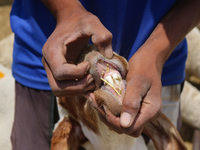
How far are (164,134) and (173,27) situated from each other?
36cm

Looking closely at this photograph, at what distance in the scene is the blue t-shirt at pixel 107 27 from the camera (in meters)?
1.02

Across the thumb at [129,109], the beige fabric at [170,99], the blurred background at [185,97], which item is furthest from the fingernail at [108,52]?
the blurred background at [185,97]

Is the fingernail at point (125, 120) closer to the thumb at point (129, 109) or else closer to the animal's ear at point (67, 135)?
the thumb at point (129, 109)

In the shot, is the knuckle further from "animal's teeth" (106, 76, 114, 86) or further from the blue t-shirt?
the blue t-shirt

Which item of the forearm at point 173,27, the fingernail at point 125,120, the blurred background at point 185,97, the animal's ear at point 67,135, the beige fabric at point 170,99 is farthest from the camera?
the blurred background at point 185,97

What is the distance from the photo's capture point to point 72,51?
0.82 m

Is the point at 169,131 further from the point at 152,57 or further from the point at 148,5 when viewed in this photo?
the point at 148,5

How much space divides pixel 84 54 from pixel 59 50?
0.07 metres

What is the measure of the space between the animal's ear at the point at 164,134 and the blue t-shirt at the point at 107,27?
19 centimetres

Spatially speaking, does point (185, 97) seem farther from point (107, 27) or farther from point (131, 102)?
point (131, 102)

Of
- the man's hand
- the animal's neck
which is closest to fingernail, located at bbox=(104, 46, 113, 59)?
the man's hand

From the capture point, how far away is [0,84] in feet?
5.88

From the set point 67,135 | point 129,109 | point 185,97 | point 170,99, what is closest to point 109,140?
point 67,135

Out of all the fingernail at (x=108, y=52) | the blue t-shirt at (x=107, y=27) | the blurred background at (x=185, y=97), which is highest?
the fingernail at (x=108, y=52)
